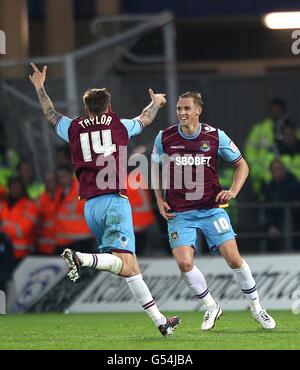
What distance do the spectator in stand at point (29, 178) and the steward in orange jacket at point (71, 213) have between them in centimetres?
105

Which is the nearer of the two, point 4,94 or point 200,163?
point 200,163

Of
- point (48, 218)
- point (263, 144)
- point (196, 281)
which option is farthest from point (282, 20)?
point (196, 281)

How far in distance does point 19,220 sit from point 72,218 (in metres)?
0.86

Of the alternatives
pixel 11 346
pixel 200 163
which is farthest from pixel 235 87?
pixel 11 346

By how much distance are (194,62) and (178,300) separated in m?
10.8

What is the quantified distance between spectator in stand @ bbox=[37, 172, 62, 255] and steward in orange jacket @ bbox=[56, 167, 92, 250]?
0.13 m

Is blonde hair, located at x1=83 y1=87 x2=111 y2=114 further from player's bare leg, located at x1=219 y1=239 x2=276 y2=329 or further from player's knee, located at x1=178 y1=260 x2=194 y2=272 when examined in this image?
player's bare leg, located at x1=219 y1=239 x2=276 y2=329

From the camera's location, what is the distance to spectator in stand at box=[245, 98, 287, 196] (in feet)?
64.2

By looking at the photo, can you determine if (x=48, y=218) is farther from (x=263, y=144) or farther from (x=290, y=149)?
(x=290, y=149)

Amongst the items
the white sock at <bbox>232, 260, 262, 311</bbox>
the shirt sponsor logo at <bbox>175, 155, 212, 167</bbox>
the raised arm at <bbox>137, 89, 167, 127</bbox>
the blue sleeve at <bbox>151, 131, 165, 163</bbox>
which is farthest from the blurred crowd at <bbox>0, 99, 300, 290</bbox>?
the raised arm at <bbox>137, 89, 167, 127</bbox>

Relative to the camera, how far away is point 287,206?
18.7 meters

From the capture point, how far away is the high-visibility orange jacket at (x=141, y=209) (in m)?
18.7

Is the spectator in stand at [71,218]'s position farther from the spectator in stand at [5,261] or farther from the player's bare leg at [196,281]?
the player's bare leg at [196,281]
